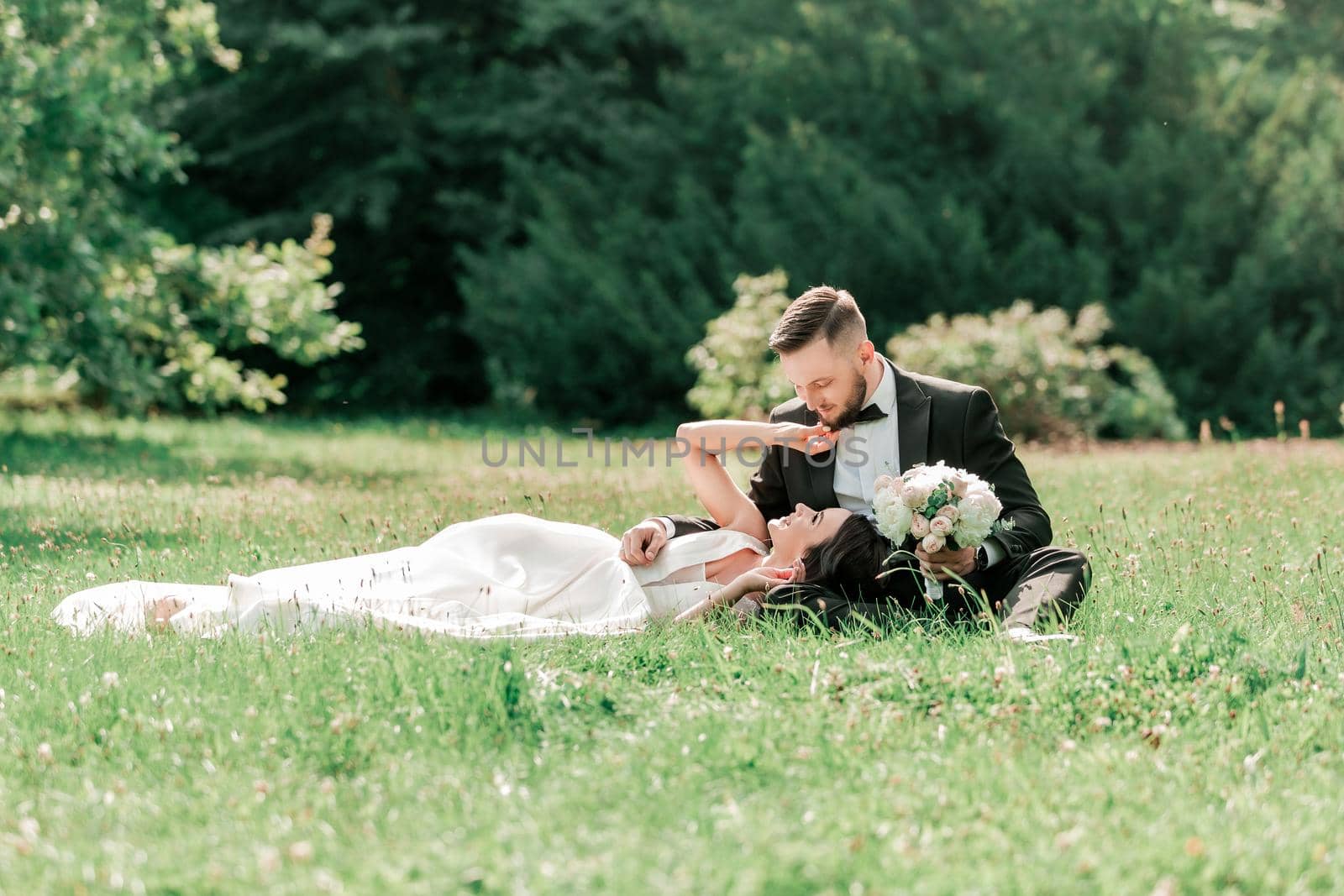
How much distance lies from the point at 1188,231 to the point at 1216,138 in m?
1.41

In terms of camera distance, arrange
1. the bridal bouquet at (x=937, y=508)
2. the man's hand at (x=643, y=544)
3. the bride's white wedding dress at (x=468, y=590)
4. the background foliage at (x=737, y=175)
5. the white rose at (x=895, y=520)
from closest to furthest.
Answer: the bridal bouquet at (x=937, y=508)
the white rose at (x=895, y=520)
the bride's white wedding dress at (x=468, y=590)
the man's hand at (x=643, y=544)
the background foliage at (x=737, y=175)

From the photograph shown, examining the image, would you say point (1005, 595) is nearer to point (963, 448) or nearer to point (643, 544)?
point (963, 448)

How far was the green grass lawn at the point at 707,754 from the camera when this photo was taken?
3180 millimetres

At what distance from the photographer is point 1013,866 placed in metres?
3.16

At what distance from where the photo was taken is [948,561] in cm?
524

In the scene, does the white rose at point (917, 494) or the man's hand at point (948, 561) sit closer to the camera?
the white rose at point (917, 494)

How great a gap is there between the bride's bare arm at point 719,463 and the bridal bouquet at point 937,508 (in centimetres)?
68

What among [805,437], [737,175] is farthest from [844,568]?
[737,175]

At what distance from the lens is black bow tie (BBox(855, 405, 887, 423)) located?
5.80 meters

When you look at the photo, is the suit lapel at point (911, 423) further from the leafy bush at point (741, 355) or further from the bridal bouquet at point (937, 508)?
the leafy bush at point (741, 355)

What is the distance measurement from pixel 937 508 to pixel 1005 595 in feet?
2.31

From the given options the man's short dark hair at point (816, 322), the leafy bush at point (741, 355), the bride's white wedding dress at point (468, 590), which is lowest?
the leafy bush at point (741, 355)

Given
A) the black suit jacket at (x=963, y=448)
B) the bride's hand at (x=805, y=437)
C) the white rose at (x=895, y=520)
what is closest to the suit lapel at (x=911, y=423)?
the black suit jacket at (x=963, y=448)

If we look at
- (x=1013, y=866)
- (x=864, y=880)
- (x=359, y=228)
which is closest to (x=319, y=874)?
(x=864, y=880)
